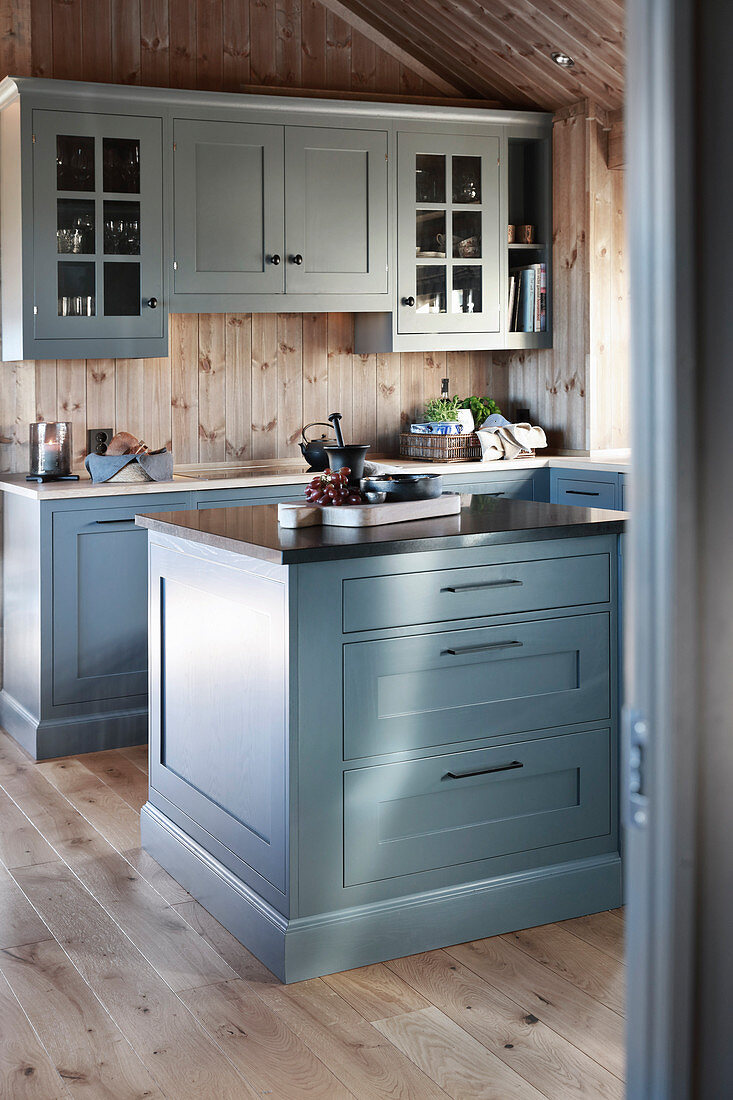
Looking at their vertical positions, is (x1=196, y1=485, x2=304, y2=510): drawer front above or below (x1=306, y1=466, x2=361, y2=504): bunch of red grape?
below

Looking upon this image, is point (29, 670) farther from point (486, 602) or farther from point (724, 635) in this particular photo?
point (724, 635)

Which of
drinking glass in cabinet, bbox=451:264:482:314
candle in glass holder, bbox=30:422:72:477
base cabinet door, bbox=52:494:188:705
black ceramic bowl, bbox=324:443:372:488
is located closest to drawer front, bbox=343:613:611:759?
black ceramic bowl, bbox=324:443:372:488

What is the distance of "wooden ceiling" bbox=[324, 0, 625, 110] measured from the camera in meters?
4.33

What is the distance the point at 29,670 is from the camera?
409 centimetres

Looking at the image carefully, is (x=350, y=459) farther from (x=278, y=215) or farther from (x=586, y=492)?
(x=586, y=492)

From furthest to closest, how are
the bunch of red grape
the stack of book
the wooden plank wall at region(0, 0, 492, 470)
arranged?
the stack of book → the wooden plank wall at region(0, 0, 492, 470) → the bunch of red grape

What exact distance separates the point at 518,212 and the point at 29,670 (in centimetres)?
295

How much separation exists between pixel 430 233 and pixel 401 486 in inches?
92.5

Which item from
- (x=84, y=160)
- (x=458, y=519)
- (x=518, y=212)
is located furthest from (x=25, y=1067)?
(x=518, y=212)

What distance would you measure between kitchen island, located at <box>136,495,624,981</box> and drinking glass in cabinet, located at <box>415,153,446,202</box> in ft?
7.71

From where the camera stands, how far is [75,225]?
4.11 meters

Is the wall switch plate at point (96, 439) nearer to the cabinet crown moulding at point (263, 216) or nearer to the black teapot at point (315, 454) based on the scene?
the cabinet crown moulding at point (263, 216)

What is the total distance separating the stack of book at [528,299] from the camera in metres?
5.07

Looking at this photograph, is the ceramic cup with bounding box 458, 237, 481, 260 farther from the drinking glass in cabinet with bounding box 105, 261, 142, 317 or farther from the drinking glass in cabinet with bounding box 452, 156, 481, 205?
the drinking glass in cabinet with bounding box 105, 261, 142, 317
